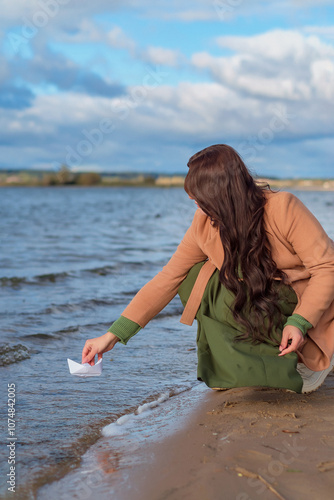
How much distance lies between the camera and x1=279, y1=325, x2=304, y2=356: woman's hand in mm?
2676

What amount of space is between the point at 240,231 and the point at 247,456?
1036mm

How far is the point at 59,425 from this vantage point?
310 cm

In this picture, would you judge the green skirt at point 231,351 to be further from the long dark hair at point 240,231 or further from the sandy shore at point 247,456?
the sandy shore at point 247,456

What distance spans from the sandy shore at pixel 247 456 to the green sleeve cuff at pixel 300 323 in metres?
0.43

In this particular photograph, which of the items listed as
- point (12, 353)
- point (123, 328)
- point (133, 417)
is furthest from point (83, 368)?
point (12, 353)

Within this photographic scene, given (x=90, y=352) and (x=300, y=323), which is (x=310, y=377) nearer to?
(x=300, y=323)

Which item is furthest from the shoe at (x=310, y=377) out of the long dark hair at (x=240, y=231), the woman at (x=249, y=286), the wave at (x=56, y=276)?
the wave at (x=56, y=276)

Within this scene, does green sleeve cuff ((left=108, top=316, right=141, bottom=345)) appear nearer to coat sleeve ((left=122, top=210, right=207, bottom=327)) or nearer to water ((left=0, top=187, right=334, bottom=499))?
coat sleeve ((left=122, top=210, right=207, bottom=327))

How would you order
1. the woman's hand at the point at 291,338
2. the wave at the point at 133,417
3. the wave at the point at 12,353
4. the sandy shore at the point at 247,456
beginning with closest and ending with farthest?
the sandy shore at the point at 247,456
the woman's hand at the point at 291,338
the wave at the point at 133,417
the wave at the point at 12,353

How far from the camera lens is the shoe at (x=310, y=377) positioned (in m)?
3.03

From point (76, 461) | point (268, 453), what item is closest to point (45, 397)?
point (76, 461)

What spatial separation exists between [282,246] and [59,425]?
1561 mm

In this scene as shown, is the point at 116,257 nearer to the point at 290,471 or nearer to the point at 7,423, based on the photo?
the point at 7,423

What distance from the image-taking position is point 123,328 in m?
2.93
